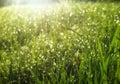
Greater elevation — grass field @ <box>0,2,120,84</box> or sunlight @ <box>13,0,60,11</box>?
sunlight @ <box>13,0,60,11</box>

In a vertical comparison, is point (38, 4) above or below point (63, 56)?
above

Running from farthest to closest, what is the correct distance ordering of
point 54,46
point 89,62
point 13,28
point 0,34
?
point 13,28 → point 0,34 → point 54,46 → point 89,62

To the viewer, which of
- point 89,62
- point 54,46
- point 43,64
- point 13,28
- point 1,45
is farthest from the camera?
point 13,28

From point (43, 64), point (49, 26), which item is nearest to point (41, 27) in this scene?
point (49, 26)

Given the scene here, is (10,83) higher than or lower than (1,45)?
lower

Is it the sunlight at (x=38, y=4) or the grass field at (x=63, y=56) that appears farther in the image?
the sunlight at (x=38, y=4)

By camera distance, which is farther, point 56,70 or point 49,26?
point 49,26

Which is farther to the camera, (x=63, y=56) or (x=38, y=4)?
(x=38, y=4)

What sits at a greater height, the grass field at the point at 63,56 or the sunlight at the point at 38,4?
the sunlight at the point at 38,4

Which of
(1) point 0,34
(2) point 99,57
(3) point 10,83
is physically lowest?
(3) point 10,83

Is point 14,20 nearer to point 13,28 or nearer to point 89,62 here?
point 13,28

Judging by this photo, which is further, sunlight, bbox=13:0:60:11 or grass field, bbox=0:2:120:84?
sunlight, bbox=13:0:60:11
